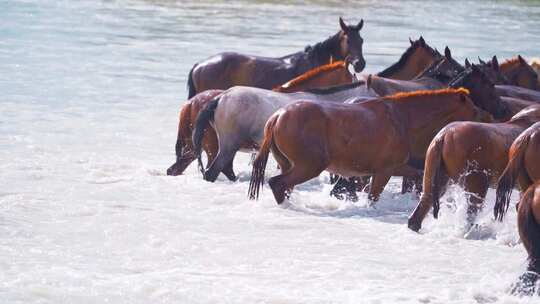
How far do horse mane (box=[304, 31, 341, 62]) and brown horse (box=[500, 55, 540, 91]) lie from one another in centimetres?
216

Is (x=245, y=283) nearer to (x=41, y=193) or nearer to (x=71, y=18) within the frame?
(x=41, y=193)

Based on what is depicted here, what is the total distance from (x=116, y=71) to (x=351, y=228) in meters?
12.4

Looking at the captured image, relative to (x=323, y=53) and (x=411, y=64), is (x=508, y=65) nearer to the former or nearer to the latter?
(x=411, y=64)

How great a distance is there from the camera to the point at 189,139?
11.2 meters

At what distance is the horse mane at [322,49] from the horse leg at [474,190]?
5336mm

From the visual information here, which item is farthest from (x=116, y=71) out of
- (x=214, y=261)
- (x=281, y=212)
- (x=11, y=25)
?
(x=214, y=261)

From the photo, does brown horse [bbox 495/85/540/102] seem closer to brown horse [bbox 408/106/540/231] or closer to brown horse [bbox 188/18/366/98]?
brown horse [bbox 408/106/540/231]

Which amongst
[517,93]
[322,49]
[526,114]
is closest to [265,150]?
[526,114]

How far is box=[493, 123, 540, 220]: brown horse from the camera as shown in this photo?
7.64 m

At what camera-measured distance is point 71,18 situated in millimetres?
33406

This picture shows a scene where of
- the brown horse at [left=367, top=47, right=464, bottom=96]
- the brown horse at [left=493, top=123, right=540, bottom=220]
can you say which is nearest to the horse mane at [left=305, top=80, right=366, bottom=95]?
the brown horse at [left=367, top=47, right=464, bottom=96]

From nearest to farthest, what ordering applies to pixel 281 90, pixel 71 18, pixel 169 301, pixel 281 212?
1. pixel 169 301
2. pixel 281 212
3. pixel 281 90
4. pixel 71 18

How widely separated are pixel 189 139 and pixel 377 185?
2197 millimetres

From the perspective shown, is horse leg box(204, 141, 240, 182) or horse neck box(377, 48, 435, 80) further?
horse neck box(377, 48, 435, 80)
